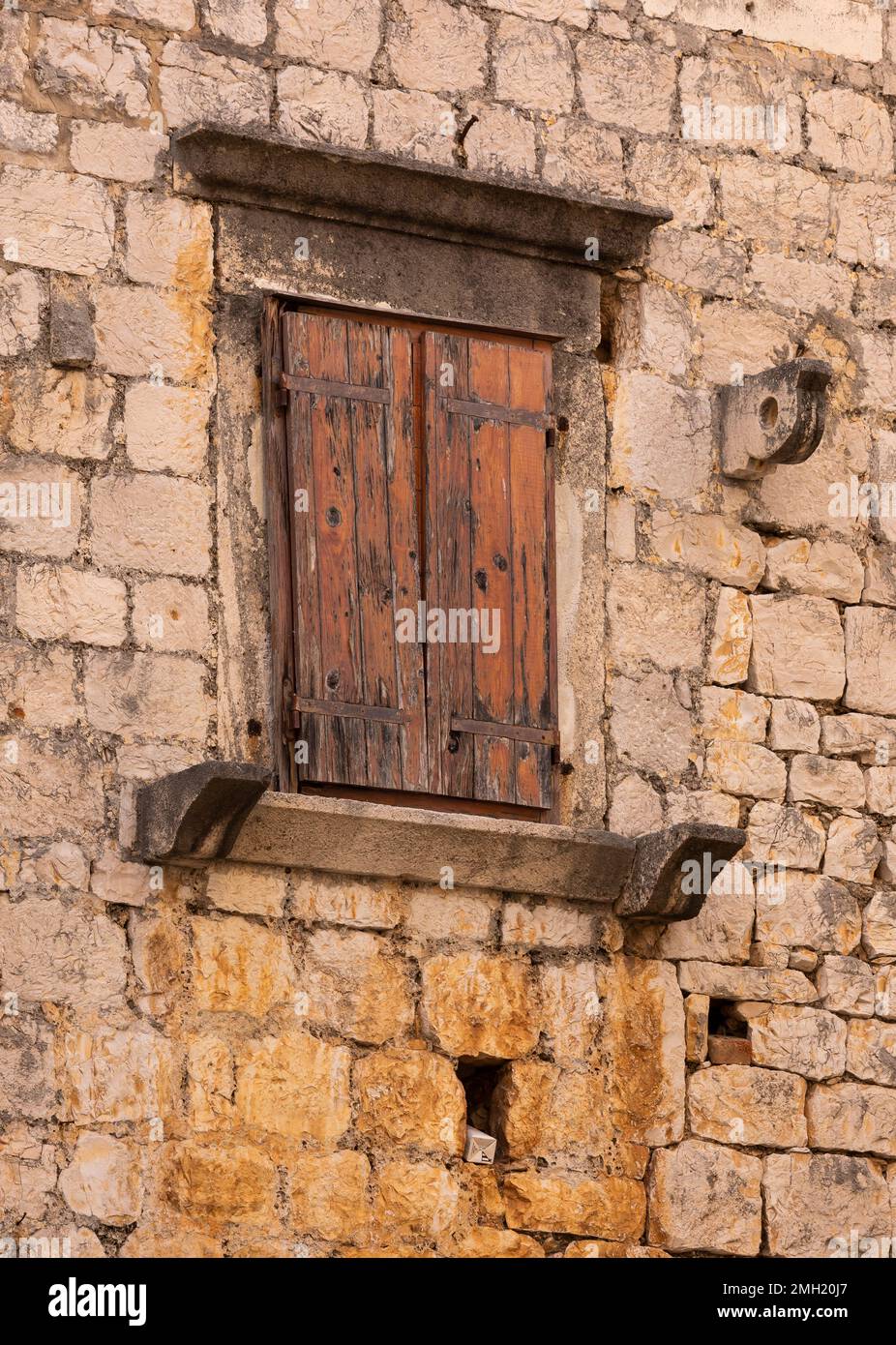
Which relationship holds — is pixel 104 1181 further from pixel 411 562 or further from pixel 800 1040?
pixel 800 1040

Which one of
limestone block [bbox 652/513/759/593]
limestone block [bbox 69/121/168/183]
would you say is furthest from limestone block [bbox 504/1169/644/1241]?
limestone block [bbox 69/121/168/183]

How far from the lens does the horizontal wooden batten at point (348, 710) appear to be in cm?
789

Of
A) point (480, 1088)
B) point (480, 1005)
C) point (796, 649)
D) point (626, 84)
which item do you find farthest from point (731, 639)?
point (626, 84)

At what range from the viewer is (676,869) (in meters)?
8.05

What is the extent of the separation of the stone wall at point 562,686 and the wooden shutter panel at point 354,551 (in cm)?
15

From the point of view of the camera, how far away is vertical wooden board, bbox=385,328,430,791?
8000 mm

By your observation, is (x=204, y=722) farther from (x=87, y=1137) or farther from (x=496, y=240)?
(x=496, y=240)

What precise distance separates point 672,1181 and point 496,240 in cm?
280

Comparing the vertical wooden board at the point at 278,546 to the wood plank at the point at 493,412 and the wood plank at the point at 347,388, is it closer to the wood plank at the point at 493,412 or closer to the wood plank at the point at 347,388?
the wood plank at the point at 347,388

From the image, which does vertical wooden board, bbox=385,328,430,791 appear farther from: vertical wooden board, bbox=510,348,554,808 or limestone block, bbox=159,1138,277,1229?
limestone block, bbox=159,1138,277,1229

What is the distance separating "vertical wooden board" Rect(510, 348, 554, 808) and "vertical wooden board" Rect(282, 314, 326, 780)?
0.62m

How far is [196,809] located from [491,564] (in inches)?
51.8

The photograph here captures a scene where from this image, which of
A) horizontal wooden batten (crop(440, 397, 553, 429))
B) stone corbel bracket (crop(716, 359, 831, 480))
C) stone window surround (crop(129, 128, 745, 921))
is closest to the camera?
stone window surround (crop(129, 128, 745, 921))

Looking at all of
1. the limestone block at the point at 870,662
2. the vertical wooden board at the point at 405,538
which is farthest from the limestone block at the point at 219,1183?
the limestone block at the point at 870,662
